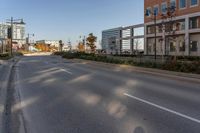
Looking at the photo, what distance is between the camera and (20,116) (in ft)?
30.1

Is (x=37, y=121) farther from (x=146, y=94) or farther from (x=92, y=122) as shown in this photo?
(x=146, y=94)

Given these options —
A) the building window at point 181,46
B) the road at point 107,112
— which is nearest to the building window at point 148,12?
the building window at point 181,46

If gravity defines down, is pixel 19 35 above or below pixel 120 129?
above

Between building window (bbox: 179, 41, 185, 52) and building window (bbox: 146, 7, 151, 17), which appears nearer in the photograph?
building window (bbox: 179, 41, 185, 52)

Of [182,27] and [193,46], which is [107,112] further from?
[182,27]

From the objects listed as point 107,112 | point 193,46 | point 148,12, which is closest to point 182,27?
point 193,46

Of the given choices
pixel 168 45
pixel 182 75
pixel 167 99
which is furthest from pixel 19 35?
pixel 167 99

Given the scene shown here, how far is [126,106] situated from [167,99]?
2.00 meters

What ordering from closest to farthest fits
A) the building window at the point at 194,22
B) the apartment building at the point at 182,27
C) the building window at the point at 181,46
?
the building window at the point at 194,22 < the apartment building at the point at 182,27 < the building window at the point at 181,46

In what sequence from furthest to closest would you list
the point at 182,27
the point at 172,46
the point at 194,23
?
the point at 172,46
the point at 182,27
the point at 194,23

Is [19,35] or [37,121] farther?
[19,35]

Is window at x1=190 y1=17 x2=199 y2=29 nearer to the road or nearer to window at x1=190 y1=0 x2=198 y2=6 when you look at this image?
window at x1=190 y1=0 x2=198 y2=6

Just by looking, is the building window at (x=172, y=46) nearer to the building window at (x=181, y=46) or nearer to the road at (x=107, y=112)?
the building window at (x=181, y=46)

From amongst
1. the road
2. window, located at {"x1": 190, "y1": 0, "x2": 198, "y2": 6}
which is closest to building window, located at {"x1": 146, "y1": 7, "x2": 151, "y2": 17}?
window, located at {"x1": 190, "y1": 0, "x2": 198, "y2": 6}
